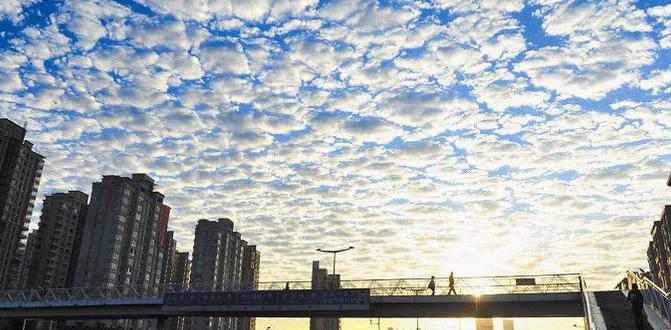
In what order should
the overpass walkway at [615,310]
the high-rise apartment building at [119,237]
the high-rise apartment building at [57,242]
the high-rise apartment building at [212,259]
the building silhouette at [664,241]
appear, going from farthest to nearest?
→ the high-rise apartment building at [212,259] < the high-rise apartment building at [57,242] < the high-rise apartment building at [119,237] < the building silhouette at [664,241] < the overpass walkway at [615,310]

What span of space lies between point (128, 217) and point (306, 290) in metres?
94.5

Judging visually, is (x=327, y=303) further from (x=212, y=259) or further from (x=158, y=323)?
(x=212, y=259)

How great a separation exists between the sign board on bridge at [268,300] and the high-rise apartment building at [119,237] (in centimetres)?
7707

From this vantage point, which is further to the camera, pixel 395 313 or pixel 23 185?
pixel 23 185

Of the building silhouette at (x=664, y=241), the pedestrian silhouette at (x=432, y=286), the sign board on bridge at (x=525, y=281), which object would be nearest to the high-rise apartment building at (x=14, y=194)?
the pedestrian silhouette at (x=432, y=286)

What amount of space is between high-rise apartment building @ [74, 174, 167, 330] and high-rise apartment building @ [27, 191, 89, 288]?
1090 inches

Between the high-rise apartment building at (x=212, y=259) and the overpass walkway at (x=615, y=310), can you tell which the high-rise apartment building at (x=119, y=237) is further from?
the overpass walkway at (x=615, y=310)

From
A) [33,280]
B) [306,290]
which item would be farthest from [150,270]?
[306,290]

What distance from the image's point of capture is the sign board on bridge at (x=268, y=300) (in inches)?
1923

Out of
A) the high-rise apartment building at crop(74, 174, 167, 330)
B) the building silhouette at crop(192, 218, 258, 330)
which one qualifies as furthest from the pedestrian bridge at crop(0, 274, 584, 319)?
the building silhouette at crop(192, 218, 258, 330)

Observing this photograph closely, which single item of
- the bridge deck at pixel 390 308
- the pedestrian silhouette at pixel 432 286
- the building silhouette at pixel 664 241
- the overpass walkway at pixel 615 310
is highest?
the building silhouette at pixel 664 241

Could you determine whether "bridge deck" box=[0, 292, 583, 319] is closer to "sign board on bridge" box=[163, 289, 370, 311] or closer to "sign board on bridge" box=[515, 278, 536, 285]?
"sign board on bridge" box=[163, 289, 370, 311]

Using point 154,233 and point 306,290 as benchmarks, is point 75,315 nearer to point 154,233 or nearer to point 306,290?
point 306,290

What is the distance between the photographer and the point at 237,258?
178 m
